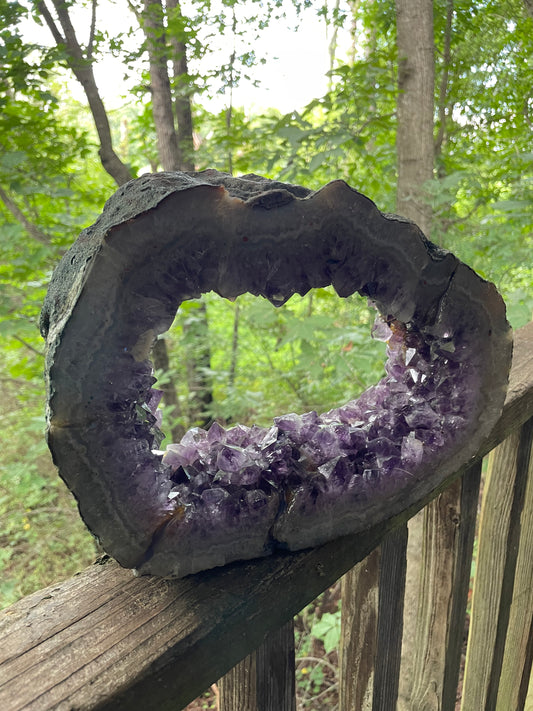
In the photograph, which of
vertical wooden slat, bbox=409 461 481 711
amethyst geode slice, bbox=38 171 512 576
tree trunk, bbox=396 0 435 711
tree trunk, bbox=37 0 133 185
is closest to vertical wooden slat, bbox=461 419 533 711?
vertical wooden slat, bbox=409 461 481 711

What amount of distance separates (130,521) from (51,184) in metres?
2.31

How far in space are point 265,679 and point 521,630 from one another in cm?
93

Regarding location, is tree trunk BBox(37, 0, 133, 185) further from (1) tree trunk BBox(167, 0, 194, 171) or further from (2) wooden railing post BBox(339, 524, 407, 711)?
(2) wooden railing post BBox(339, 524, 407, 711)

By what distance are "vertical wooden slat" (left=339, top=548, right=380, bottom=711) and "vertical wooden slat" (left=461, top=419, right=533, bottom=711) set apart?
426mm

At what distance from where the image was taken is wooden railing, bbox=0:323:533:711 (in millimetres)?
401

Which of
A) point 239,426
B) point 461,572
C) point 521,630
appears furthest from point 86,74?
point 521,630

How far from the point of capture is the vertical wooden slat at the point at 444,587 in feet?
3.00

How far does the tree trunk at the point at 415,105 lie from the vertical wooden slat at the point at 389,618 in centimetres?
182

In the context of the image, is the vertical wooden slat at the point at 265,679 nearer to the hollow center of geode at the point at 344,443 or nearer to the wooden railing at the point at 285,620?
the wooden railing at the point at 285,620

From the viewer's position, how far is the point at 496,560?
1091mm

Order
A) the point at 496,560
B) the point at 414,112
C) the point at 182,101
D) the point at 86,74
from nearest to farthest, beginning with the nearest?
1. the point at 496,560
2. the point at 414,112
3. the point at 86,74
4. the point at 182,101

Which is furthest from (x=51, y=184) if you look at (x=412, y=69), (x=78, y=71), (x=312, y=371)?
(x=412, y=69)

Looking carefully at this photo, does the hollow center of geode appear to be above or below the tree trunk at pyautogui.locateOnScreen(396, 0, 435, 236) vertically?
below

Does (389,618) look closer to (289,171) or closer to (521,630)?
(521,630)
